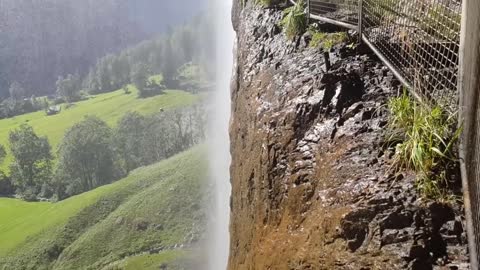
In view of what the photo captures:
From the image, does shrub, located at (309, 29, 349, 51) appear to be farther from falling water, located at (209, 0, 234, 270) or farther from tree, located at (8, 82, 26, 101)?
tree, located at (8, 82, 26, 101)

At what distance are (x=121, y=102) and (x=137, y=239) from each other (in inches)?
2166

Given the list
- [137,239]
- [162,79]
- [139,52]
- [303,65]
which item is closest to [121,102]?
[162,79]

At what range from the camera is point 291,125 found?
6180 mm

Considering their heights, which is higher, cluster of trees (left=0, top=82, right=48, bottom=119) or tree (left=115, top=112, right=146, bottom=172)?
tree (left=115, top=112, right=146, bottom=172)

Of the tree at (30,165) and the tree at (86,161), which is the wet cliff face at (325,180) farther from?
the tree at (30,165)

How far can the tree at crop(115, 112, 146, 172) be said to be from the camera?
270 ft

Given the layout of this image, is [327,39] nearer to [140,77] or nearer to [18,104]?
[140,77]

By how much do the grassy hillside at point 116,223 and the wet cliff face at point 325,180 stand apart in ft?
152

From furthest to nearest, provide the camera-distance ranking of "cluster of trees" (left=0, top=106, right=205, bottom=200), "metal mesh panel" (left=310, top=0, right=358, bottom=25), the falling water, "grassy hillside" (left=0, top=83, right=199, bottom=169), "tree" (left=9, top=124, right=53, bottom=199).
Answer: "grassy hillside" (left=0, top=83, right=199, bottom=169) → "tree" (left=9, top=124, right=53, bottom=199) → "cluster of trees" (left=0, top=106, right=205, bottom=200) → the falling water → "metal mesh panel" (left=310, top=0, right=358, bottom=25)

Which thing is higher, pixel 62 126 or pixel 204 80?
pixel 204 80

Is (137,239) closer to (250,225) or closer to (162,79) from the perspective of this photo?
(250,225)

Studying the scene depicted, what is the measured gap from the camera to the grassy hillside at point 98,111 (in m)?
99.0

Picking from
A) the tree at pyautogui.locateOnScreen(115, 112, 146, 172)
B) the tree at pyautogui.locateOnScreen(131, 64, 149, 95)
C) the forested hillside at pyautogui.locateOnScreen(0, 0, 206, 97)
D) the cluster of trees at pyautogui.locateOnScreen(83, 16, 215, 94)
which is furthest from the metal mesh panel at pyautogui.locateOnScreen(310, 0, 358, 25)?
the forested hillside at pyautogui.locateOnScreen(0, 0, 206, 97)

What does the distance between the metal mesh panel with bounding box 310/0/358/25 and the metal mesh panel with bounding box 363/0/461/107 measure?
30.0 inches
